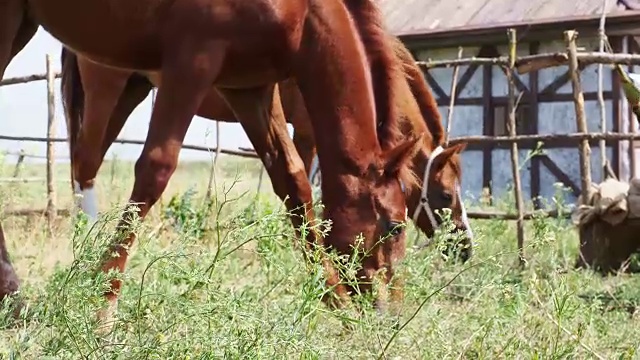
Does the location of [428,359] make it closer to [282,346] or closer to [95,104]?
[282,346]

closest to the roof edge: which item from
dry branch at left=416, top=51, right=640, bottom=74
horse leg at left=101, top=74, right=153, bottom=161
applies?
dry branch at left=416, top=51, right=640, bottom=74

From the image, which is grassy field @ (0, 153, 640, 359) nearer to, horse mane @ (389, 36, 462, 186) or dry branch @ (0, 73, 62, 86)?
horse mane @ (389, 36, 462, 186)

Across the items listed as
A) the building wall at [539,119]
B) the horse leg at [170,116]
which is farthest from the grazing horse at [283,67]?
the building wall at [539,119]

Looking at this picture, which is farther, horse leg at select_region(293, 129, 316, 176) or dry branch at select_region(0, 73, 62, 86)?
dry branch at select_region(0, 73, 62, 86)

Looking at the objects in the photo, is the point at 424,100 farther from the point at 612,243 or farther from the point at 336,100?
the point at 336,100

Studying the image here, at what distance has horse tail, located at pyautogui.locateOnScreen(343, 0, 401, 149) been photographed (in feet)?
13.6

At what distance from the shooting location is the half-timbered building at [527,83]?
44.9 feet

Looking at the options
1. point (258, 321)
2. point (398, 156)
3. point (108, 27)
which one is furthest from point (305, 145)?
point (258, 321)

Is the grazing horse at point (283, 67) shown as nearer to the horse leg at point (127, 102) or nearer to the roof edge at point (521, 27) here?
the horse leg at point (127, 102)

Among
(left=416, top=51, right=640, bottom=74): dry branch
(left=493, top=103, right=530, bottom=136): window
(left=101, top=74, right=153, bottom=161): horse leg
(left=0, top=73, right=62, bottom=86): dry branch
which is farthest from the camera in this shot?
(left=493, top=103, right=530, bottom=136): window

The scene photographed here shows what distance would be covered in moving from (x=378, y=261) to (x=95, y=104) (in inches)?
99.8

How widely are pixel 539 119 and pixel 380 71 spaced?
10.8m

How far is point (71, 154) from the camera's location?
5984 millimetres

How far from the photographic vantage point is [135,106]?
18.4 ft
